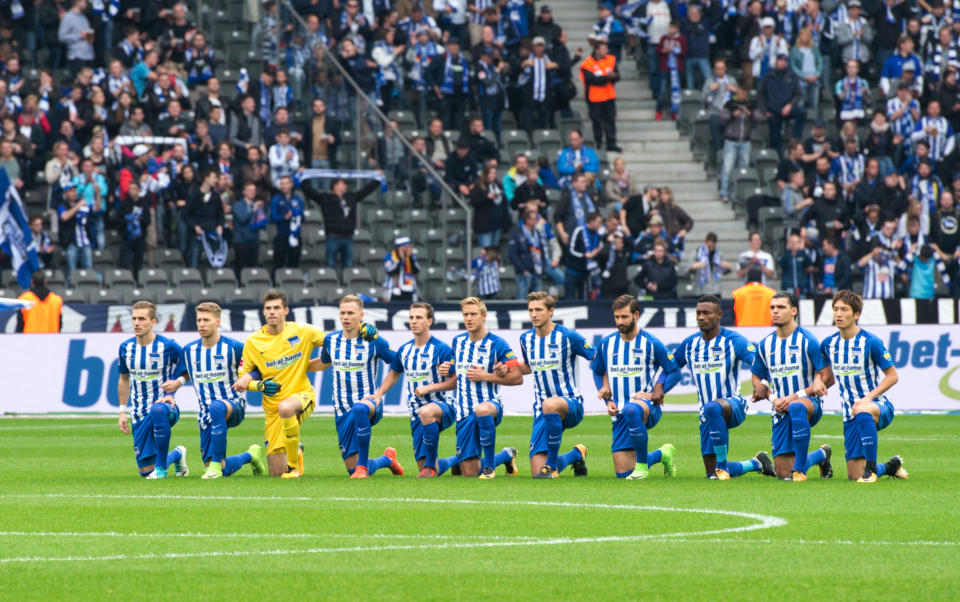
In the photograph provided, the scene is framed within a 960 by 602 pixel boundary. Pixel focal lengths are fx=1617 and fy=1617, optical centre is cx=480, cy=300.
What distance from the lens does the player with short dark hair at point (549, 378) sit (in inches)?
592

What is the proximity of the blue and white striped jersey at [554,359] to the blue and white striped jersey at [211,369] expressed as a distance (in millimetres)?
2815

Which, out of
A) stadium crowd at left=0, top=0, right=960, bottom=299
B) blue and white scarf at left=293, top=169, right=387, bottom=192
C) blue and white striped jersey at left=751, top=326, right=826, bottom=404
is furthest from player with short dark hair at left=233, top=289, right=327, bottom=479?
blue and white scarf at left=293, top=169, right=387, bottom=192

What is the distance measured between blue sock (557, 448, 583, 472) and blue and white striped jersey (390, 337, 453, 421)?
4.37ft

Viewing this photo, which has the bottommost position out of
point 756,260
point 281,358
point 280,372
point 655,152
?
point 280,372

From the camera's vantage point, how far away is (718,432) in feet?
47.8

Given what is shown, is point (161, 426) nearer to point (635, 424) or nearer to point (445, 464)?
point (445, 464)

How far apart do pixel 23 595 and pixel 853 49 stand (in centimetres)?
2803

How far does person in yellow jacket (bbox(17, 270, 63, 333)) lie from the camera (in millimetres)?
24891

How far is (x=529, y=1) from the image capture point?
106 ft

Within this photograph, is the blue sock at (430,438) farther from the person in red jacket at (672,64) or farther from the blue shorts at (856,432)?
the person in red jacket at (672,64)

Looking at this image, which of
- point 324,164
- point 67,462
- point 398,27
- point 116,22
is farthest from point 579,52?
point 67,462

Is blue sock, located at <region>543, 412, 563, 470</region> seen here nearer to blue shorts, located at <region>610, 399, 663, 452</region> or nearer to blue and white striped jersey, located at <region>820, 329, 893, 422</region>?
blue shorts, located at <region>610, 399, 663, 452</region>

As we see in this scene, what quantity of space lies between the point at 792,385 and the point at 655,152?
731 inches

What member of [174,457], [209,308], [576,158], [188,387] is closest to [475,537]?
[209,308]
